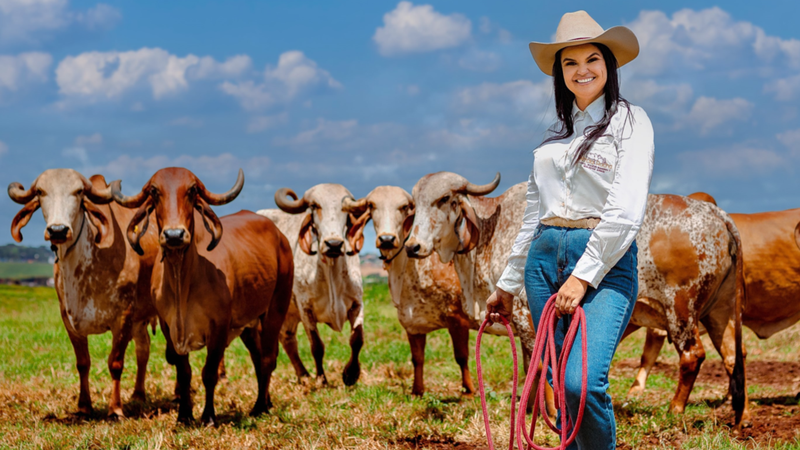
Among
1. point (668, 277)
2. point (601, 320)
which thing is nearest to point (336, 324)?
point (668, 277)

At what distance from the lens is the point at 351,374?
8.70 m

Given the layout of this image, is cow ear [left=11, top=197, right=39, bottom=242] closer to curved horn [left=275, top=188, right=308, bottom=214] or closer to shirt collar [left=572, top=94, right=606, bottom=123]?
curved horn [left=275, top=188, right=308, bottom=214]

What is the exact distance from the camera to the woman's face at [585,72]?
3389 mm

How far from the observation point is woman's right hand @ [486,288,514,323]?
3.70m

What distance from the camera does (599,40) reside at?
132 inches

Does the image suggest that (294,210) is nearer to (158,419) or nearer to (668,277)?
(158,419)

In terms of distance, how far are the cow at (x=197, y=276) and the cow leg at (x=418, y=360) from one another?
157 cm

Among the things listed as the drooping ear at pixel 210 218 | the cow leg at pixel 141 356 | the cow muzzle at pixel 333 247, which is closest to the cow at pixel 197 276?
the drooping ear at pixel 210 218

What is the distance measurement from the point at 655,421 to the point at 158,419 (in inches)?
173

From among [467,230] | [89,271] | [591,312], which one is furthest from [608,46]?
[89,271]

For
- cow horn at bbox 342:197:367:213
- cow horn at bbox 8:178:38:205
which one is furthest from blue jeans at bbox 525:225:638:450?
cow horn at bbox 8:178:38:205

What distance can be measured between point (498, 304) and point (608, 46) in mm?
1357

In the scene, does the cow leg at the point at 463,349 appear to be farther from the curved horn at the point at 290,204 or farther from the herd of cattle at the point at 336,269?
the curved horn at the point at 290,204

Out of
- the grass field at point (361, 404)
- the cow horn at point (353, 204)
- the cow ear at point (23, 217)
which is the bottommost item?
the grass field at point (361, 404)
